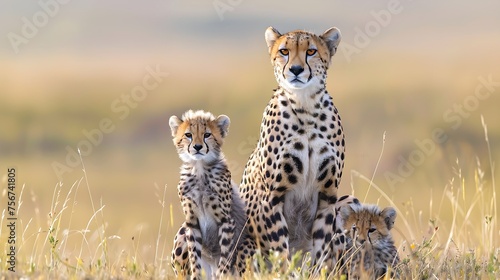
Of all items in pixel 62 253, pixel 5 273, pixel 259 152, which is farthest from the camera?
pixel 259 152

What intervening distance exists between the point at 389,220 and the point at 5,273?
208 centimetres

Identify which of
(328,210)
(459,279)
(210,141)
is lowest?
(459,279)

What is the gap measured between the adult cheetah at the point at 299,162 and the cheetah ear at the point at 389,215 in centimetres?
32

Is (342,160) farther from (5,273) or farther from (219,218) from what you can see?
(5,273)

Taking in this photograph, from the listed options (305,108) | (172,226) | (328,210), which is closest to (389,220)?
(328,210)

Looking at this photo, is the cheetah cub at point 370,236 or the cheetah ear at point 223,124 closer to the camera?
the cheetah cub at point 370,236

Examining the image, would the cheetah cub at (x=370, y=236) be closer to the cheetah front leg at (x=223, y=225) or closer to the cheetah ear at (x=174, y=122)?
the cheetah front leg at (x=223, y=225)

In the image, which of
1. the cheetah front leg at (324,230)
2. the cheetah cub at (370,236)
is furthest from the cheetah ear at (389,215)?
the cheetah front leg at (324,230)

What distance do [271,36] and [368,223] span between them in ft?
3.80

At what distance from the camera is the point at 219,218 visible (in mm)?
5543

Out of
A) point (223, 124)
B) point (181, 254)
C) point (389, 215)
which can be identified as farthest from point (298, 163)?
point (181, 254)

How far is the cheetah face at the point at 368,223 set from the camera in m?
5.40

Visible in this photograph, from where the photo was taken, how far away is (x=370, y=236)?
213 inches

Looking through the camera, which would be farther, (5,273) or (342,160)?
(342,160)
